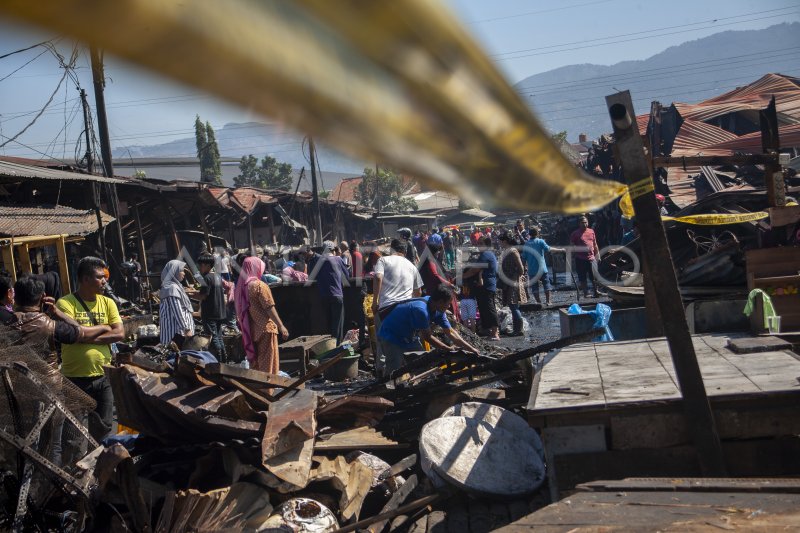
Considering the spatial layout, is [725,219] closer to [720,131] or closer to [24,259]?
[720,131]

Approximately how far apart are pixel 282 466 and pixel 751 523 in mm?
2992

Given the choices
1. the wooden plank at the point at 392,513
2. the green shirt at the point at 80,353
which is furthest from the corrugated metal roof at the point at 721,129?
the green shirt at the point at 80,353

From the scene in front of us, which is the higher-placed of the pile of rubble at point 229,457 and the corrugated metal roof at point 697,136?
the corrugated metal roof at point 697,136

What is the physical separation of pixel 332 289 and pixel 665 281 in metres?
8.33

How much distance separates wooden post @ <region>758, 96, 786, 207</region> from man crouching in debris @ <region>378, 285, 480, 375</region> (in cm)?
403

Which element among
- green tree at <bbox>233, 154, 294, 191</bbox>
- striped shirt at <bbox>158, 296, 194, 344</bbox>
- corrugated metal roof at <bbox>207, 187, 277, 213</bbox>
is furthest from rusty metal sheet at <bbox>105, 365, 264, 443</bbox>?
green tree at <bbox>233, 154, 294, 191</bbox>

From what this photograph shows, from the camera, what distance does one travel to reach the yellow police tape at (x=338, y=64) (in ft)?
2.00

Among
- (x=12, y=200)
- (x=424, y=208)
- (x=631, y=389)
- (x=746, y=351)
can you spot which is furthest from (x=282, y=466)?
(x=424, y=208)

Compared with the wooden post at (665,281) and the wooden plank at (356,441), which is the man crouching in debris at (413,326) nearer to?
the wooden plank at (356,441)

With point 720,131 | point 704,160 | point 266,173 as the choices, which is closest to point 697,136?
point 720,131

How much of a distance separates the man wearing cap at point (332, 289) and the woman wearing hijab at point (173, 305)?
9.94 ft

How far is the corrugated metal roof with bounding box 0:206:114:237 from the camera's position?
33.2 ft

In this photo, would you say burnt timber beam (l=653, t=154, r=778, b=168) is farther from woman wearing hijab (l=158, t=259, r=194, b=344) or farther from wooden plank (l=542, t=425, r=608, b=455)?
woman wearing hijab (l=158, t=259, r=194, b=344)

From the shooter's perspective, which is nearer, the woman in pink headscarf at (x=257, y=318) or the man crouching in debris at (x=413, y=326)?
the man crouching in debris at (x=413, y=326)
